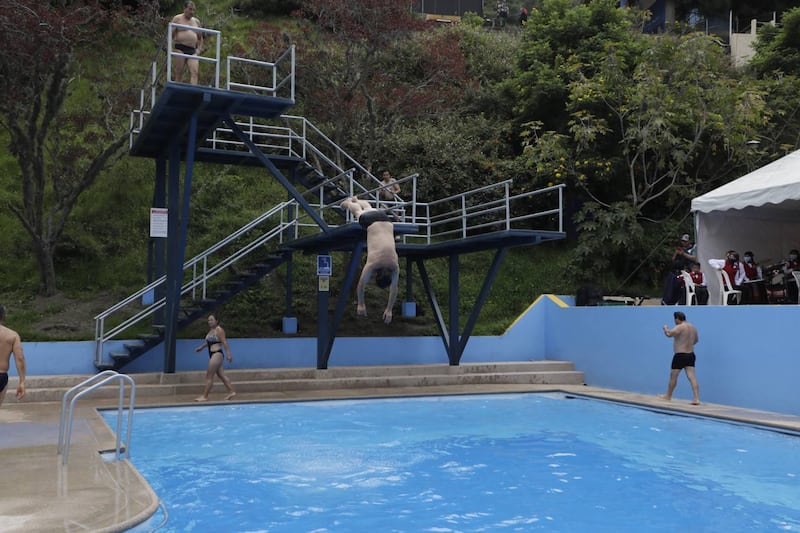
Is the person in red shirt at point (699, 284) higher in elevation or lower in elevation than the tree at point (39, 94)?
lower

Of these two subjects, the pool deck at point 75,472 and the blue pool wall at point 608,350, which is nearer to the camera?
the pool deck at point 75,472

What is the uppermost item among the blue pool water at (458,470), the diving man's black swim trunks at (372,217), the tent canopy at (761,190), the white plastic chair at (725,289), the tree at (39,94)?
the tree at (39,94)

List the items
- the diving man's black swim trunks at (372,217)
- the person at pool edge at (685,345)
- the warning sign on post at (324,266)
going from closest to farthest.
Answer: the diving man's black swim trunks at (372,217)
the person at pool edge at (685,345)
the warning sign on post at (324,266)

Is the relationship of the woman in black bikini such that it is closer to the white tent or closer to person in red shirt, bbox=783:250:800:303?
the white tent

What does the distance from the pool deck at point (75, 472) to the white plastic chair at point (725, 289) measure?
251 centimetres

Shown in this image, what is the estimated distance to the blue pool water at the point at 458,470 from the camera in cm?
639

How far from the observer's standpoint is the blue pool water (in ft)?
21.0

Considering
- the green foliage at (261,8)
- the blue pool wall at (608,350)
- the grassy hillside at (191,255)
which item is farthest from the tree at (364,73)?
the green foliage at (261,8)

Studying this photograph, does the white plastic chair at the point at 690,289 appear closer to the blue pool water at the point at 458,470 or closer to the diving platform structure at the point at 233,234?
the diving platform structure at the point at 233,234

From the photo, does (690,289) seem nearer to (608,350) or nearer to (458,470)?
(608,350)

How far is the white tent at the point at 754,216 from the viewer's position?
44.9ft

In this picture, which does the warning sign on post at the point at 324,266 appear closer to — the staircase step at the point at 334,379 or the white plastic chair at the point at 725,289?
the staircase step at the point at 334,379

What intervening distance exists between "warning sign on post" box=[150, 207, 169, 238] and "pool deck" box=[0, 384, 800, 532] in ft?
11.3

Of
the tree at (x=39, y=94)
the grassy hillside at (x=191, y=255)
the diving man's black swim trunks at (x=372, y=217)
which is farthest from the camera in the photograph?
the grassy hillside at (x=191, y=255)
